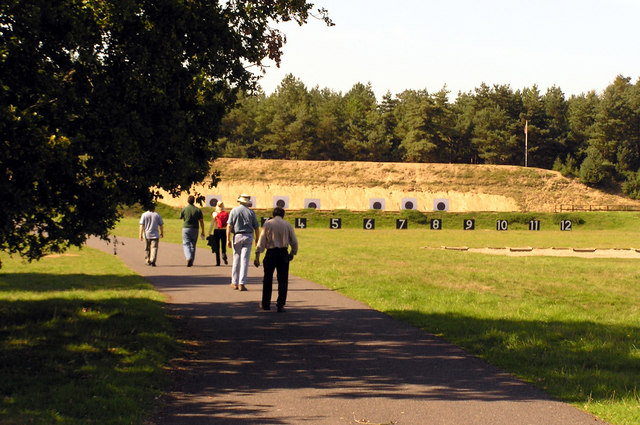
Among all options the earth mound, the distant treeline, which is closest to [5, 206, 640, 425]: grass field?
the earth mound

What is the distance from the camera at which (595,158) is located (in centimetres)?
10244

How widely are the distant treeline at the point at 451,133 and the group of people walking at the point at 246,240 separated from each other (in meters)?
87.6

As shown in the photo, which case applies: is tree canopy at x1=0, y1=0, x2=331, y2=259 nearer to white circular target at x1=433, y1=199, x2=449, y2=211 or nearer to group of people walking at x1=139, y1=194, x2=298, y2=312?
group of people walking at x1=139, y1=194, x2=298, y2=312

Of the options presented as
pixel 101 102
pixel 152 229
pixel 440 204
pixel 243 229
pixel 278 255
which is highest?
pixel 440 204

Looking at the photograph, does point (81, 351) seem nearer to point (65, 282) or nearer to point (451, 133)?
point (65, 282)

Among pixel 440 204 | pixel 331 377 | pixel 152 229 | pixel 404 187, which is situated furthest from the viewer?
pixel 404 187

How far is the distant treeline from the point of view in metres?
111

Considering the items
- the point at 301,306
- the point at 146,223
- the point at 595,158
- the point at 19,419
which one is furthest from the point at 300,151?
the point at 19,419

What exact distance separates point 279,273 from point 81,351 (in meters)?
4.60

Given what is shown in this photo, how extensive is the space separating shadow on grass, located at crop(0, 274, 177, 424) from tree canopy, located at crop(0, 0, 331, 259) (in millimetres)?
1370

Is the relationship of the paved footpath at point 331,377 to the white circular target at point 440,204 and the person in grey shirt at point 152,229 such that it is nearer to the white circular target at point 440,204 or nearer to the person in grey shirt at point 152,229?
the person in grey shirt at point 152,229

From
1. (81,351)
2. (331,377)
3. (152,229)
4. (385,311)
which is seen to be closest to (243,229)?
(385,311)

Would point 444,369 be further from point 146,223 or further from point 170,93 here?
point 146,223

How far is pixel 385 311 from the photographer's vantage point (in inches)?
524
